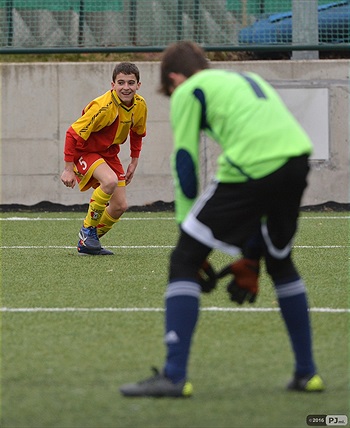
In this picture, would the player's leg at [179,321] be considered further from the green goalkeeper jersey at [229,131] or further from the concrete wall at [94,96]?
the concrete wall at [94,96]

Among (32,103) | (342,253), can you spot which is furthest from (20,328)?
(32,103)

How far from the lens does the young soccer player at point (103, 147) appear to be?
890 cm

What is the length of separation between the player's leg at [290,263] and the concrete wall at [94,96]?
923cm

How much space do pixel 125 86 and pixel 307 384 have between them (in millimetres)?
5123

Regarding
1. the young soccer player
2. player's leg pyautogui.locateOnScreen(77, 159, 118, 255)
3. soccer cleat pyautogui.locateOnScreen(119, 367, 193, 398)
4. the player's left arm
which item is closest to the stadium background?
the player's left arm

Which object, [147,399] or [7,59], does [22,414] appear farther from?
[7,59]

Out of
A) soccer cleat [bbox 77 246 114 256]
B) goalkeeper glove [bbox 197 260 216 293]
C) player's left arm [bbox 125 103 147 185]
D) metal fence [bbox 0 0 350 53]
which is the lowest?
soccer cleat [bbox 77 246 114 256]

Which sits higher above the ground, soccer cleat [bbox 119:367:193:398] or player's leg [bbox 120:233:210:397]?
player's leg [bbox 120:233:210:397]

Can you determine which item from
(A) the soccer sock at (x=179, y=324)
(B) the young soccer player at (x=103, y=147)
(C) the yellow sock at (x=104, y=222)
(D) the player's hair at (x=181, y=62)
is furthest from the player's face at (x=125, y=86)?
(A) the soccer sock at (x=179, y=324)

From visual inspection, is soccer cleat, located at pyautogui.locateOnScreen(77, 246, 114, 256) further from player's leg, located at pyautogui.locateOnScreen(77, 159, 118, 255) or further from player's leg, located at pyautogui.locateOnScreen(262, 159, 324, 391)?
player's leg, located at pyautogui.locateOnScreen(262, 159, 324, 391)

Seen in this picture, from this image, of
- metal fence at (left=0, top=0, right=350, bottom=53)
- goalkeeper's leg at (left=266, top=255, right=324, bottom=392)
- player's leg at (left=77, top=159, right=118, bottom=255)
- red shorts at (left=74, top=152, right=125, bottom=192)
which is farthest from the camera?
metal fence at (left=0, top=0, right=350, bottom=53)

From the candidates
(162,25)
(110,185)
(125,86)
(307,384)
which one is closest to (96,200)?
(110,185)

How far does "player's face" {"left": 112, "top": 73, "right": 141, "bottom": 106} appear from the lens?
29.0ft

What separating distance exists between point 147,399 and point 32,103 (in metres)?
10.1
